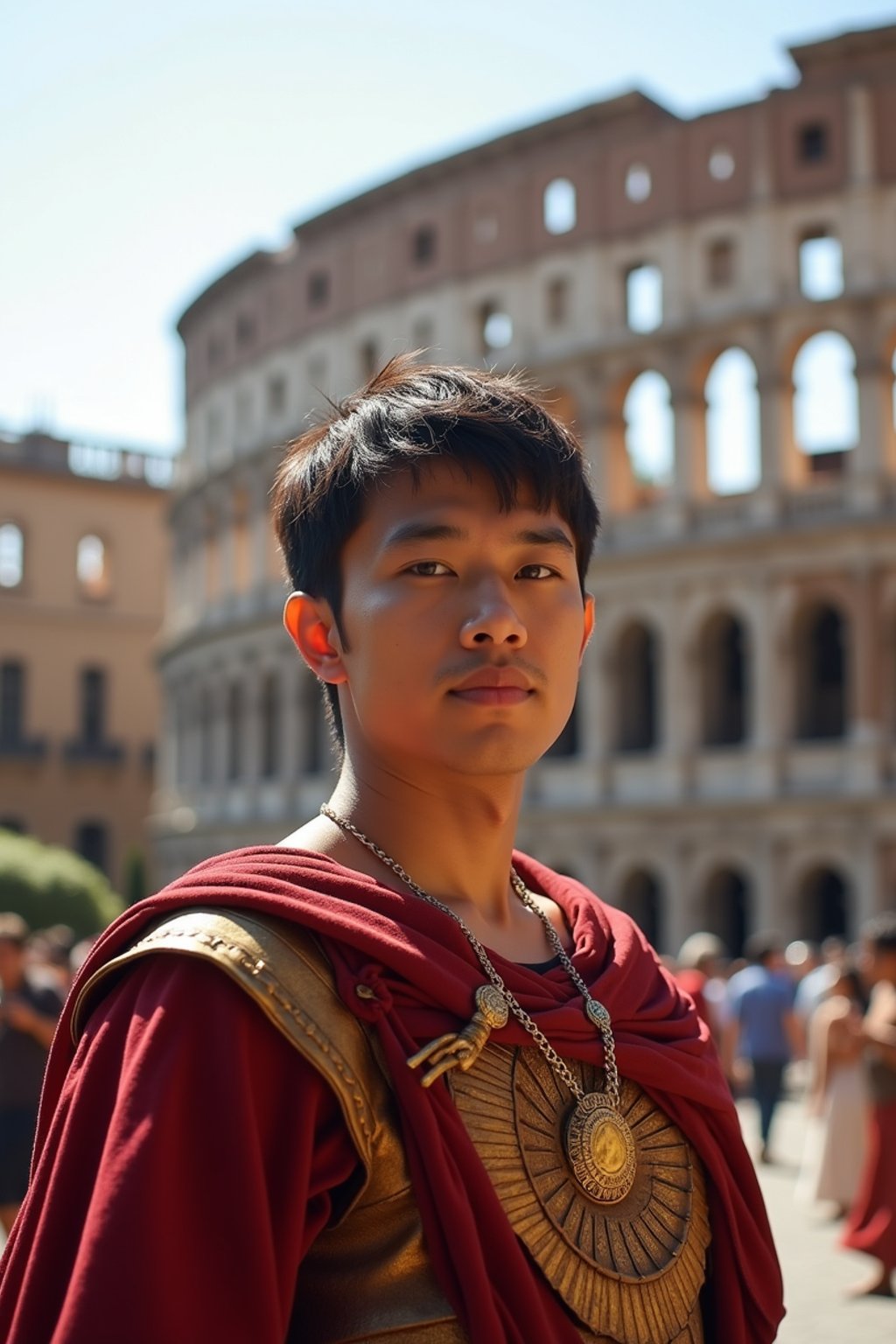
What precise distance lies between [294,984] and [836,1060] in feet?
31.4

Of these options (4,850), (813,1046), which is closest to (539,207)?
(4,850)

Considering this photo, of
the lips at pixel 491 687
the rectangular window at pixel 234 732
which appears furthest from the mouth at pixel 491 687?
the rectangular window at pixel 234 732

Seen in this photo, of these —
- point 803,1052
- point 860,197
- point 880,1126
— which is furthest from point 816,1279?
point 860,197

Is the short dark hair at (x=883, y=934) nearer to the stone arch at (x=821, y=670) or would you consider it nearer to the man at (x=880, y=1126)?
the man at (x=880, y=1126)

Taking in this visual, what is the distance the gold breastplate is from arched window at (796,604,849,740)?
92.3 feet

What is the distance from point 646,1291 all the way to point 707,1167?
0.76 feet

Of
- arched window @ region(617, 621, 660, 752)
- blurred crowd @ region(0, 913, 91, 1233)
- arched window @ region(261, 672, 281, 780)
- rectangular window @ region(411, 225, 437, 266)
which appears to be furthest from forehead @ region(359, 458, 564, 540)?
arched window @ region(261, 672, 281, 780)

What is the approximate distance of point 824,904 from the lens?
29.9 meters

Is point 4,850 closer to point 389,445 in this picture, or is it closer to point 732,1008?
point 732,1008

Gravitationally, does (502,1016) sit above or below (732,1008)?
above

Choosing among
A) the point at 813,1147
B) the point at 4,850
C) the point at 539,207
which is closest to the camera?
the point at 813,1147

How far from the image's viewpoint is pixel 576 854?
30938mm

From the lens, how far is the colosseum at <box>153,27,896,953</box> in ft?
93.4

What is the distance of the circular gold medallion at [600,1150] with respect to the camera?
6.44 ft
